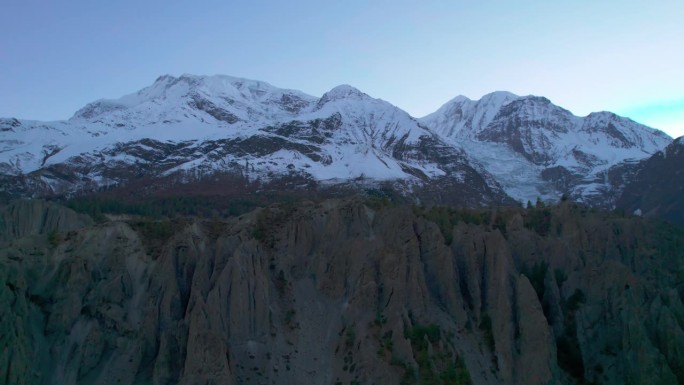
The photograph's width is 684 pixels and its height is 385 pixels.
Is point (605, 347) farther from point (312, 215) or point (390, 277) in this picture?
point (312, 215)

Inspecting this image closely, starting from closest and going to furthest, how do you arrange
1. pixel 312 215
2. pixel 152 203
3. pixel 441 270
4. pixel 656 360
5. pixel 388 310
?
1. pixel 656 360
2. pixel 388 310
3. pixel 441 270
4. pixel 312 215
5. pixel 152 203

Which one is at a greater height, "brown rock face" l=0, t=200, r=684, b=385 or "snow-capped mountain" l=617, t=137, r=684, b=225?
"snow-capped mountain" l=617, t=137, r=684, b=225

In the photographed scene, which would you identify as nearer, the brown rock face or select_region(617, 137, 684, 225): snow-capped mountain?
the brown rock face

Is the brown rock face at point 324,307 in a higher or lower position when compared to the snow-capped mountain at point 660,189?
lower

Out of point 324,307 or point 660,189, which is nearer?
point 324,307

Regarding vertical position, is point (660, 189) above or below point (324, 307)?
above

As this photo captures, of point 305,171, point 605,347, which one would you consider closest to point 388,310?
point 605,347

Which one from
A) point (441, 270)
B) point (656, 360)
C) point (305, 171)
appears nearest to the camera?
point (656, 360)

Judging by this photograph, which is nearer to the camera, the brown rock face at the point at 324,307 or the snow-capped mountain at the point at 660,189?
the brown rock face at the point at 324,307
